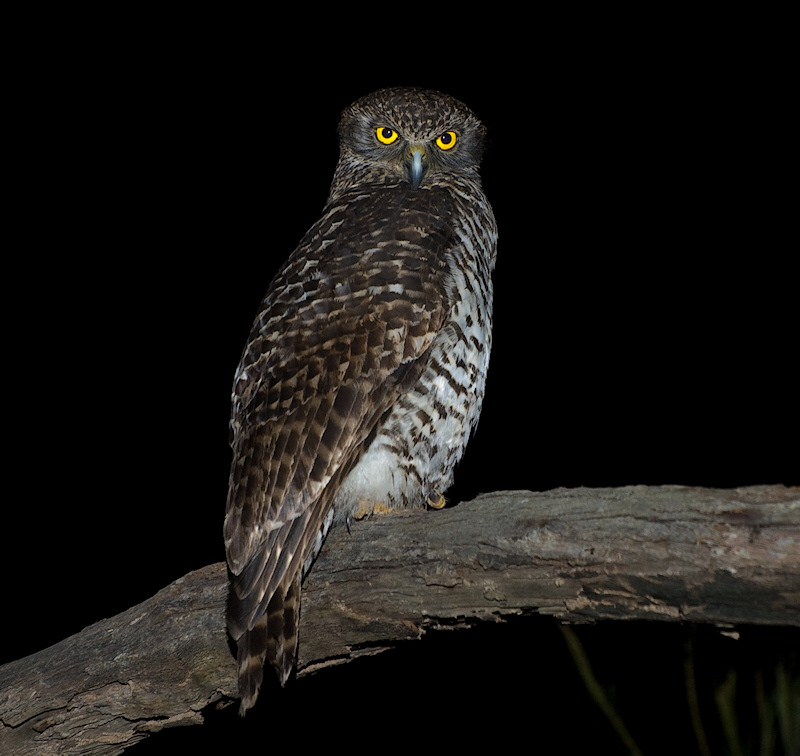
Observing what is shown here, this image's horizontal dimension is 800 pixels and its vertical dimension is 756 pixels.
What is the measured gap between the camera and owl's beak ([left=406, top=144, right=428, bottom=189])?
293 cm

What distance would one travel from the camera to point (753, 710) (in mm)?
2330

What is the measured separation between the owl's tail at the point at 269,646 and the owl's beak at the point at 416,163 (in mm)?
1633

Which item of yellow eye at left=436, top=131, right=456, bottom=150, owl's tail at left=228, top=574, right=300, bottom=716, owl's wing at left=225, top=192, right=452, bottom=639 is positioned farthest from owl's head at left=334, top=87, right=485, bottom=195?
owl's tail at left=228, top=574, right=300, bottom=716

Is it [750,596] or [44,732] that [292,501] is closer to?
[44,732]

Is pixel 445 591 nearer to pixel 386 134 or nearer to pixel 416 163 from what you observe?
pixel 416 163

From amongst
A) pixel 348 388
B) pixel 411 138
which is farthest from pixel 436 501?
pixel 411 138

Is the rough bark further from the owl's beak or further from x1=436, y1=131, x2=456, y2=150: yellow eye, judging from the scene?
x1=436, y1=131, x2=456, y2=150: yellow eye

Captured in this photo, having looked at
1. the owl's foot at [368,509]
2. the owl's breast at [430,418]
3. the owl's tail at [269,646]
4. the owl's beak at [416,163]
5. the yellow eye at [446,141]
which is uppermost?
the yellow eye at [446,141]

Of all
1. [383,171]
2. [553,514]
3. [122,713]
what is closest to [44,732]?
[122,713]

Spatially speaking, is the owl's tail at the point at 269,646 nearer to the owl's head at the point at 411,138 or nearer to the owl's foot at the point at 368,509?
the owl's foot at the point at 368,509

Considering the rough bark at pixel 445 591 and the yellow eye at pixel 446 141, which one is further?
the yellow eye at pixel 446 141

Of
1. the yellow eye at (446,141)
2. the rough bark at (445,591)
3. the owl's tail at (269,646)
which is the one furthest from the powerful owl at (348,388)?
the yellow eye at (446,141)

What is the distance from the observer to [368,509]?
2.36 m

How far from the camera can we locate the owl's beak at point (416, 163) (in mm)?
2934
